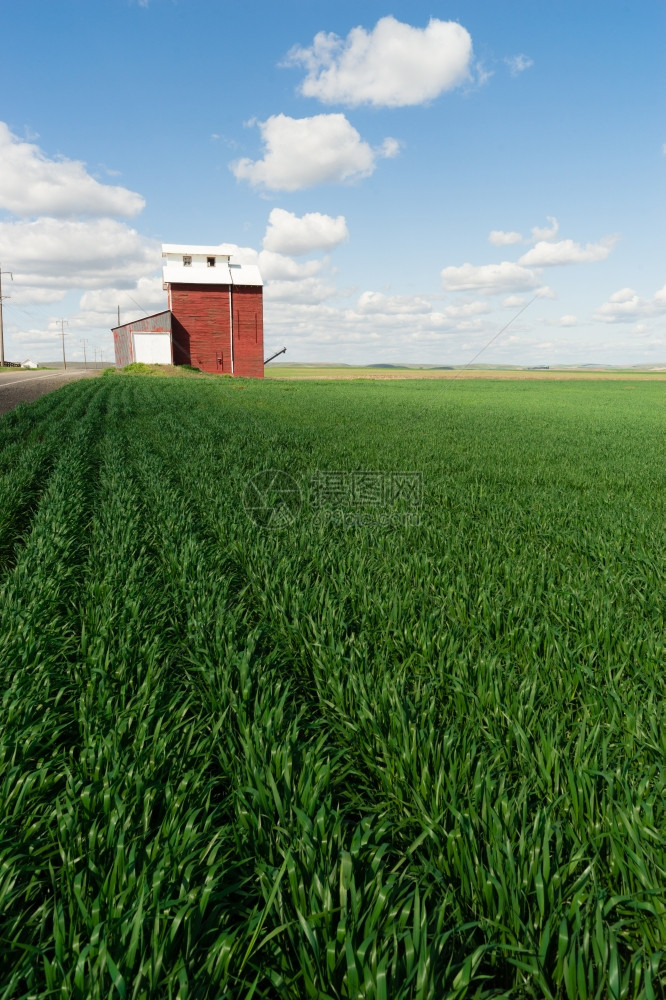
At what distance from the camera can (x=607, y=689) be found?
307cm

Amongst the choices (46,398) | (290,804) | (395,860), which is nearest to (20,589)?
(290,804)

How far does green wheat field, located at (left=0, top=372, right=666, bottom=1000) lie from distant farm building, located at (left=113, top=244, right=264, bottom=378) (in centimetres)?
4296

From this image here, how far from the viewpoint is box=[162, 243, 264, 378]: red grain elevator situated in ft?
152

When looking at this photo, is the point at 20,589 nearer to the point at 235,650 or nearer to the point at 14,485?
the point at 235,650

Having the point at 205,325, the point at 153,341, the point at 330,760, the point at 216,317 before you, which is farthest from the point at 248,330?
the point at 330,760

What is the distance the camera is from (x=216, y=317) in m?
46.9

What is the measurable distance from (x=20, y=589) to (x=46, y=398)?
21.3 m

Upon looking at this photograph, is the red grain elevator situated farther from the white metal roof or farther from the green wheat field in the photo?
the green wheat field

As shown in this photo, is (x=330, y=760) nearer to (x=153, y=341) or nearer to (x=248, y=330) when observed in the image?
(x=153, y=341)

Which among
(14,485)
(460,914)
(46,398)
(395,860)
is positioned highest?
(46,398)

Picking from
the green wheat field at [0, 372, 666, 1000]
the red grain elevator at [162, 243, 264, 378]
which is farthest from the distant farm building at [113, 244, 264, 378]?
the green wheat field at [0, 372, 666, 1000]

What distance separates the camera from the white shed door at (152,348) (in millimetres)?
45500

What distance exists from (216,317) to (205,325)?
114cm

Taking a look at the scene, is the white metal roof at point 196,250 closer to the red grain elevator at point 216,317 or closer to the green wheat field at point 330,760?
the red grain elevator at point 216,317
